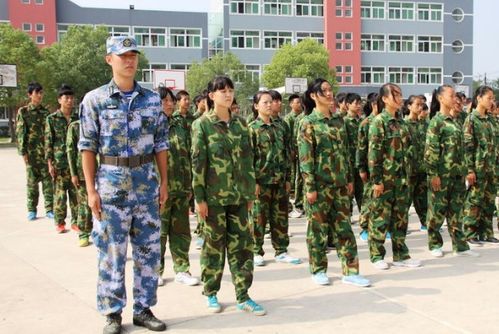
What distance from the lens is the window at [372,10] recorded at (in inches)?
1993

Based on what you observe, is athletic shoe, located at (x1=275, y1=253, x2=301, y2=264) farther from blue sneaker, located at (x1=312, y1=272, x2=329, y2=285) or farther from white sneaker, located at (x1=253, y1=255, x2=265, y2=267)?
blue sneaker, located at (x1=312, y1=272, x2=329, y2=285)

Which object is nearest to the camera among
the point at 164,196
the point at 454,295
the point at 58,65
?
the point at 164,196

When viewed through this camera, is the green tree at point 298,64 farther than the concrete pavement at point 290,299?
Yes

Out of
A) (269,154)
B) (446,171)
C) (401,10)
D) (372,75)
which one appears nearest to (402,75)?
(372,75)

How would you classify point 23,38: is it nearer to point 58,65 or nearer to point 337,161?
point 58,65

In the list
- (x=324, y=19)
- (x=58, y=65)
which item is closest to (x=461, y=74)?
(x=324, y=19)

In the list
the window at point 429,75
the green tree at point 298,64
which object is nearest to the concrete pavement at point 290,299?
the green tree at point 298,64

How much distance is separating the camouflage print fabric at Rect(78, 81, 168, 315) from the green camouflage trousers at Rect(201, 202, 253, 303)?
436 millimetres

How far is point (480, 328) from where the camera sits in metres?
3.63

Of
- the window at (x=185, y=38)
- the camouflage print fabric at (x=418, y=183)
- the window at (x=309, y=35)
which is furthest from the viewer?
the window at (x=309, y=35)

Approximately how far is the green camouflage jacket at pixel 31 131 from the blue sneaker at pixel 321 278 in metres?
5.24

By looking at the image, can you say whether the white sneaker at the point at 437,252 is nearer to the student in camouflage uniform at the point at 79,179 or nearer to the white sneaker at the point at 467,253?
the white sneaker at the point at 467,253

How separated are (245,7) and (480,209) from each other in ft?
150

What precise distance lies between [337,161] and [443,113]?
1.84 metres
